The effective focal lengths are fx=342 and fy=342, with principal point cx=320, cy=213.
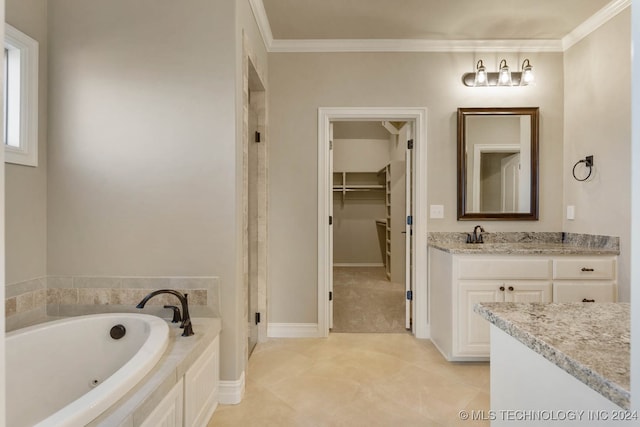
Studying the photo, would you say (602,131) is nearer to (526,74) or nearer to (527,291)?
(526,74)

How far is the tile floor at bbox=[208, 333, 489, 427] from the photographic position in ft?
6.33

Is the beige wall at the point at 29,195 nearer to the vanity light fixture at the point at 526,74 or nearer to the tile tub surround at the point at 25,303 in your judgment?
the tile tub surround at the point at 25,303

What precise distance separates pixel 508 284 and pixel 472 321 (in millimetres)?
384

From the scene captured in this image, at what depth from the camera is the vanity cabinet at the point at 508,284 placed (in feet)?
8.29

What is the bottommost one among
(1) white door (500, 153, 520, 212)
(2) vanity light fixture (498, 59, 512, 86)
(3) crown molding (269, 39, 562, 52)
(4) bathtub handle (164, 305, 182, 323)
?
(4) bathtub handle (164, 305, 182, 323)

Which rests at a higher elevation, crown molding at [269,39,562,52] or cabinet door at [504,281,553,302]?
crown molding at [269,39,562,52]

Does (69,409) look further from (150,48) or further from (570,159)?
(570,159)

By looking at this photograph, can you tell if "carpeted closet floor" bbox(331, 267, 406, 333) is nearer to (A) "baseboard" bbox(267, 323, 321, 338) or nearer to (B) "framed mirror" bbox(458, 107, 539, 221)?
(A) "baseboard" bbox(267, 323, 321, 338)

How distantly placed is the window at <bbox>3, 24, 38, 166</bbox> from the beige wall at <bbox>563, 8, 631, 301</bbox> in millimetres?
3838

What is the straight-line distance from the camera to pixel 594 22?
2.76 meters

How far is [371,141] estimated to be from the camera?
6836 mm

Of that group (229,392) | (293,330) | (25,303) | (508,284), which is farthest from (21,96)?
(508,284)

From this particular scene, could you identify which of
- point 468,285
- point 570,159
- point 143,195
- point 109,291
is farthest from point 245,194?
point 570,159

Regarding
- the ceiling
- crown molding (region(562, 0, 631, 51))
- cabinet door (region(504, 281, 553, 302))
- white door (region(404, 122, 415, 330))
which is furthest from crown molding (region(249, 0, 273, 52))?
cabinet door (region(504, 281, 553, 302))
